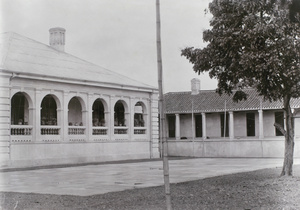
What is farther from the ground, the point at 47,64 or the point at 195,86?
the point at 195,86

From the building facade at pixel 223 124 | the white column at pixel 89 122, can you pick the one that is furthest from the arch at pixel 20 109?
the building facade at pixel 223 124

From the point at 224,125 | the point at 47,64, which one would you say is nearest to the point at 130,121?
the point at 47,64

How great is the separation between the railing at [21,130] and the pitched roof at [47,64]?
2565 mm

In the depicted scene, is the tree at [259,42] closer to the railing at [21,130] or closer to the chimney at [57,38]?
the railing at [21,130]

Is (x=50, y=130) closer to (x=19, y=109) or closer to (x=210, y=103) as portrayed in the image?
(x=19, y=109)

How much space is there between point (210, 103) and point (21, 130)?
2095 cm

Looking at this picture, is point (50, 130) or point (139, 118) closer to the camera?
point (50, 130)

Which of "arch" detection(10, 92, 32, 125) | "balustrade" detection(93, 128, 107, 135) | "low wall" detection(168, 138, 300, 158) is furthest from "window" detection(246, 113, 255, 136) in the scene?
"arch" detection(10, 92, 32, 125)

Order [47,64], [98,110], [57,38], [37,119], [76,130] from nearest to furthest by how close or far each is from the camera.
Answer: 1. [37,119]
2. [47,64]
3. [76,130]
4. [98,110]
5. [57,38]

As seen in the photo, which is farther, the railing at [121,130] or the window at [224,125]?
the window at [224,125]

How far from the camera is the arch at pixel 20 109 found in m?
24.8

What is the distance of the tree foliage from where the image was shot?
12789 mm

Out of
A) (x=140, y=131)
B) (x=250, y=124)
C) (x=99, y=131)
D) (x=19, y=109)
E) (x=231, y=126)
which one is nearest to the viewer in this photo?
(x=19, y=109)

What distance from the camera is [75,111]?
2920 cm
